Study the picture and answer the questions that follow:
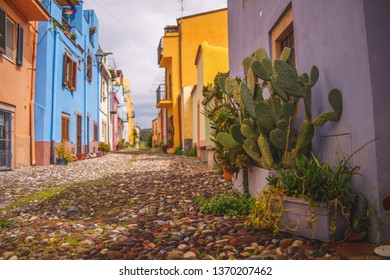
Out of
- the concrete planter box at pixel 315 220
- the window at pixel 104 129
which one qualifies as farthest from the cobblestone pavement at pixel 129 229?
the window at pixel 104 129

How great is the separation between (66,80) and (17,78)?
10.0 feet

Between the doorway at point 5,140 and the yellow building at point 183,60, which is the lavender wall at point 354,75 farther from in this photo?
the yellow building at point 183,60

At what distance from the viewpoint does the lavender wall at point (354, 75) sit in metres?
2.36

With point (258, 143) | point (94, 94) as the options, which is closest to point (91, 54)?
point (94, 94)

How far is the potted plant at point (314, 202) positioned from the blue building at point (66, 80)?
30.9 ft

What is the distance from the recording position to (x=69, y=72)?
1291 cm

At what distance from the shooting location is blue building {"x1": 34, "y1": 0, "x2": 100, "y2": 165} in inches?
416

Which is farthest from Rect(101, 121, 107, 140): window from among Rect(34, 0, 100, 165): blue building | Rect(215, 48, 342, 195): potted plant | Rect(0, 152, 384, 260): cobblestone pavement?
Rect(215, 48, 342, 195): potted plant

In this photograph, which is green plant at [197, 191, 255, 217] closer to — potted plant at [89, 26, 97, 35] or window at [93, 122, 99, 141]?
potted plant at [89, 26, 97, 35]

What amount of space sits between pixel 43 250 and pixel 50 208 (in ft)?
5.87

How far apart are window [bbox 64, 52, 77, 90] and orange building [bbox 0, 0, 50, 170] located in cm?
198

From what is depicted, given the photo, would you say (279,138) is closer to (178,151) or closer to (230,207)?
(230,207)

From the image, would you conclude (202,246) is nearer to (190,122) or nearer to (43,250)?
(43,250)

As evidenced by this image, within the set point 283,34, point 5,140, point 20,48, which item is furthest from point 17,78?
point 283,34
